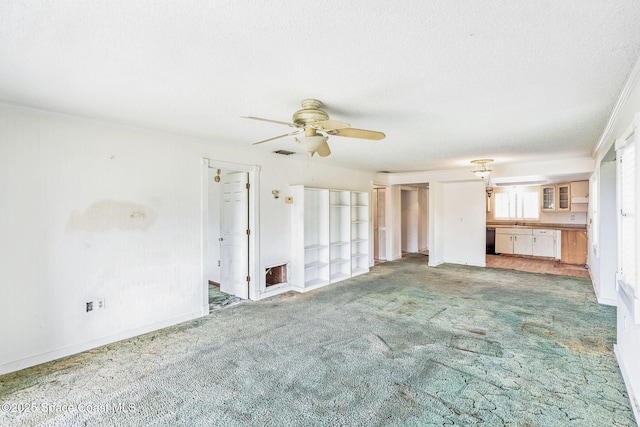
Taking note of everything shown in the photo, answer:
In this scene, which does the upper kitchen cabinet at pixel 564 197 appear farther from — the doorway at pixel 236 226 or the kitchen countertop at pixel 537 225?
the doorway at pixel 236 226

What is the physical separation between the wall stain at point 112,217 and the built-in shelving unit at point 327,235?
→ 248 centimetres

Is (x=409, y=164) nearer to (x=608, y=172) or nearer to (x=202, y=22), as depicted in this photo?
(x=608, y=172)

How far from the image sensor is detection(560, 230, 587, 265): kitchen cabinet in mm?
7486

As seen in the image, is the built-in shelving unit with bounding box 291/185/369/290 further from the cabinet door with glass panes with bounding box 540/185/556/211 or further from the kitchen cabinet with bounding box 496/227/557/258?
the cabinet door with glass panes with bounding box 540/185/556/211

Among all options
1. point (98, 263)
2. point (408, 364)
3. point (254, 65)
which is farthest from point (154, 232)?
point (408, 364)

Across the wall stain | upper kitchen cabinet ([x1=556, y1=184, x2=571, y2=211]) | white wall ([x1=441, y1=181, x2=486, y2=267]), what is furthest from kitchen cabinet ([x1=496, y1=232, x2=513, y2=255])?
the wall stain

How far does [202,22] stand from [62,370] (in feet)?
10.6

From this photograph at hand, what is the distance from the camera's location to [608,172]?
4.51 meters

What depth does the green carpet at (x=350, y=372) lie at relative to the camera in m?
2.17

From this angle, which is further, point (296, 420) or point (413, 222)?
point (413, 222)

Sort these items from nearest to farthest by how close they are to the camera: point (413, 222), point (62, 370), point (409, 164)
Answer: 1. point (62, 370)
2. point (409, 164)
3. point (413, 222)

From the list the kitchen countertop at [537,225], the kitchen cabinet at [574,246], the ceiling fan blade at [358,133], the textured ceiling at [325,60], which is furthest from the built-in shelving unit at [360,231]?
the kitchen cabinet at [574,246]

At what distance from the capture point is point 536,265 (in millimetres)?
7578

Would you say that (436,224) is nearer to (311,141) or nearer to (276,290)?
(276,290)
